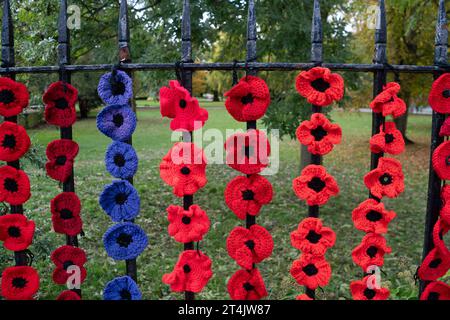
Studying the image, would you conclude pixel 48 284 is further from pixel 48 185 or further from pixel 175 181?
pixel 48 185

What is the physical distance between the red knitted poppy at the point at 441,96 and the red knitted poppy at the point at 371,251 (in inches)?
25.2

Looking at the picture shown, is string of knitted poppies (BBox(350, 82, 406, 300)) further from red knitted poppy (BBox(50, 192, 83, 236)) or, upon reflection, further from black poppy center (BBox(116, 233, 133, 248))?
red knitted poppy (BBox(50, 192, 83, 236))

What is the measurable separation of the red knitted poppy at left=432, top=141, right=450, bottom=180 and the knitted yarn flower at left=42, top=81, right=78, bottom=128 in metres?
1.66

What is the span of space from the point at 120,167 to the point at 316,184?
88cm

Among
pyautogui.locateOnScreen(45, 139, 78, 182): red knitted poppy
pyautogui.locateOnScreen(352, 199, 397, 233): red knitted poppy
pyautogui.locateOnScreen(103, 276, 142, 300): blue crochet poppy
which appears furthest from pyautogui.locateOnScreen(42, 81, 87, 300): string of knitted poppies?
pyautogui.locateOnScreen(352, 199, 397, 233): red knitted poppy

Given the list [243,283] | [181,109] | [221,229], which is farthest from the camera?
[221,229]

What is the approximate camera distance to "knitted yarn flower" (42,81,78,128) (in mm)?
1947

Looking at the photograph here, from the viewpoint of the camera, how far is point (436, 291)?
2.06 m

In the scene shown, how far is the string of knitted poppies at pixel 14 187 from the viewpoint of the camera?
1970mm

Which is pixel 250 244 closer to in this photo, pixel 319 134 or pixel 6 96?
pixel 319 134

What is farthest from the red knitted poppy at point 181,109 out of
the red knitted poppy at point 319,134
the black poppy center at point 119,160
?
the red knitted poppy at point 319,134

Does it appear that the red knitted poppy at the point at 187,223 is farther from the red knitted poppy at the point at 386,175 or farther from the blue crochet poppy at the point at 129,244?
the red knitted poppy at the point at 386,175

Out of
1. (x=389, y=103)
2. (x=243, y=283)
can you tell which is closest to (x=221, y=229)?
(x=243, y=283)
